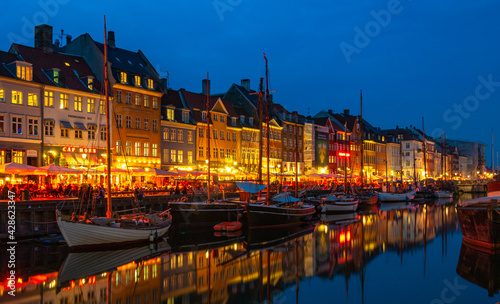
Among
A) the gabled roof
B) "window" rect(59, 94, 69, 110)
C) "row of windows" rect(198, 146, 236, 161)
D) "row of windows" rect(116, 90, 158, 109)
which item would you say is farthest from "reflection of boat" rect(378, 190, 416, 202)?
"window" rect(59, 94, 69, 110)

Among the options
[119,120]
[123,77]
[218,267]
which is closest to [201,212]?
[218,267]

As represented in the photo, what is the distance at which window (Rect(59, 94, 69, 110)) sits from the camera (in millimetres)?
46356

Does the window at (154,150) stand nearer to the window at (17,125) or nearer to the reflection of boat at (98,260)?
the window at (17,125)

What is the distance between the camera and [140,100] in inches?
2162

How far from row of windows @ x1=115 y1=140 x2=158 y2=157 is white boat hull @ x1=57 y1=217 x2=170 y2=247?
22.4m

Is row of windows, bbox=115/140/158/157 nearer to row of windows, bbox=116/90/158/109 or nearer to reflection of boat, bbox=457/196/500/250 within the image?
row of windows, bbox=116/90/158/109

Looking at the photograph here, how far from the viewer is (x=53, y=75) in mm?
46531

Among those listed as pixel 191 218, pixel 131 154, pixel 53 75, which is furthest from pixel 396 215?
pixel 53 75

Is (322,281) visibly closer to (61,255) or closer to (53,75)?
(61,255)

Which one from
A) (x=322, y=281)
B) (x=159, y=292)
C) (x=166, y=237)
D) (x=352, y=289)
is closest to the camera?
(x=159, y=292)

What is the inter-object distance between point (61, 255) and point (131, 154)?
27.5 meters

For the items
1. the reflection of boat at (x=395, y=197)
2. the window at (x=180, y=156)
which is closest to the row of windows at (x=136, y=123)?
the window at (x=180, y=156)

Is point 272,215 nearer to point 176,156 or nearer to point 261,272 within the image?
point 261,272

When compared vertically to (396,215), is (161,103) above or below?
above
